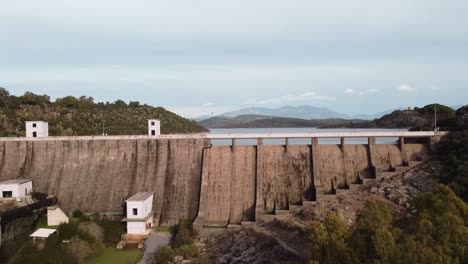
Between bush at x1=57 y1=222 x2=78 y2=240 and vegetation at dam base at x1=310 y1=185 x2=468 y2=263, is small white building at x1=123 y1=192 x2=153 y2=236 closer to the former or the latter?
bush at x1=57 y1=222 x2=78 y2=240

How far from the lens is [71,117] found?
66.4 metres

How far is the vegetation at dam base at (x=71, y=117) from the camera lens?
58688 millimetres

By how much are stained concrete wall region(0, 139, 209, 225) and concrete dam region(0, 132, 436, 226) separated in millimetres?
91

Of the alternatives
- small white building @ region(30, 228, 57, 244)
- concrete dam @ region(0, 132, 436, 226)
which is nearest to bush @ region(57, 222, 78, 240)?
small white building @ region(30, 228, 57, 244)

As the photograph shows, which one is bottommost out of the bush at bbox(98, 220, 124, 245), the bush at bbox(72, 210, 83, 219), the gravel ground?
the gravel ground

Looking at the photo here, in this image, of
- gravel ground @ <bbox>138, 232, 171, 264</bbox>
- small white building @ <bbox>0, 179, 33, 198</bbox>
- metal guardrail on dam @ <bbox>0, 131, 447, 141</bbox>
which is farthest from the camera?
metal guardrail on dam @ <bbox>0, 131, 447, 141</bbox>

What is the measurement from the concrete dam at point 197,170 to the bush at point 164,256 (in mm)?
6180

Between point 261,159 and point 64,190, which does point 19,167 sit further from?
point 261,159

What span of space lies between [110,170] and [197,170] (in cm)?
834

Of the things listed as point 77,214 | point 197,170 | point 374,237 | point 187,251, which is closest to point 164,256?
point 187,251

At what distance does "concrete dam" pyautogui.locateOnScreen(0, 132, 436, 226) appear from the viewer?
38750mm

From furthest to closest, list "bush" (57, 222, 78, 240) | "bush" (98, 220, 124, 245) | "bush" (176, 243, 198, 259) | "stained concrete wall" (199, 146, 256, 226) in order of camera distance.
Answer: "stained concrete wall" (199, 146, 256, 226) → "bush" (98, 220, 124, 245) → "bush" (57, 222, 78, 240) → "bush" (176, 243, 198, 259)

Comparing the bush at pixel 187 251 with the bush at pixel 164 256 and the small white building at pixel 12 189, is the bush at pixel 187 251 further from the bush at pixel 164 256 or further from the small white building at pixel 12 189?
the small white building at pixel 12 189

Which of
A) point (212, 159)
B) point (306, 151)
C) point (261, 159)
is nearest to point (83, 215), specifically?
point (212, 159)
